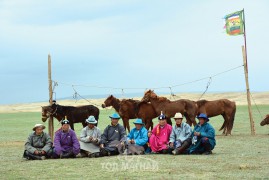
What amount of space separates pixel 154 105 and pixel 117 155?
5310 mm

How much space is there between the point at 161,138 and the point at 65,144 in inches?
95.7

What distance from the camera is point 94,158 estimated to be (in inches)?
474

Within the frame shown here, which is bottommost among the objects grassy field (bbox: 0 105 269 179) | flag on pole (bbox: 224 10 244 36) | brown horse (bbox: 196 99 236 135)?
grassy field (bbox: 0 105 269 179)

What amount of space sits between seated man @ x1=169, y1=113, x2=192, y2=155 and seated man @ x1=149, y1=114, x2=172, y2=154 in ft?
0.75

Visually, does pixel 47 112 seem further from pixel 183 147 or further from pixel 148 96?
pixel 183 147

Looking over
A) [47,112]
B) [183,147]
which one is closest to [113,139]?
[183,147]

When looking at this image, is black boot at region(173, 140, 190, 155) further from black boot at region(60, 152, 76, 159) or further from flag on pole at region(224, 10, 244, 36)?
flag on pole at region(224, 10, 244, 36)

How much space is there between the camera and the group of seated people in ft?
40.1

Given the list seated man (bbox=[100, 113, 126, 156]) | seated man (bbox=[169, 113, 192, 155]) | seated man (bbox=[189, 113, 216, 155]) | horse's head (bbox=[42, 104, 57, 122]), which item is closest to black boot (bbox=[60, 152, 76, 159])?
seated man (bbox=[100, 113, 126, 156])

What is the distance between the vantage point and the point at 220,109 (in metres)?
19.3

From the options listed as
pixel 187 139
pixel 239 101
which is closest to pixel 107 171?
pixel 187 139

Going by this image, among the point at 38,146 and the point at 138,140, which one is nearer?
the point at 38,146

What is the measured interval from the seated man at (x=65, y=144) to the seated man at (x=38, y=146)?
0.19 metres

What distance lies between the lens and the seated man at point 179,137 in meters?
12.3
